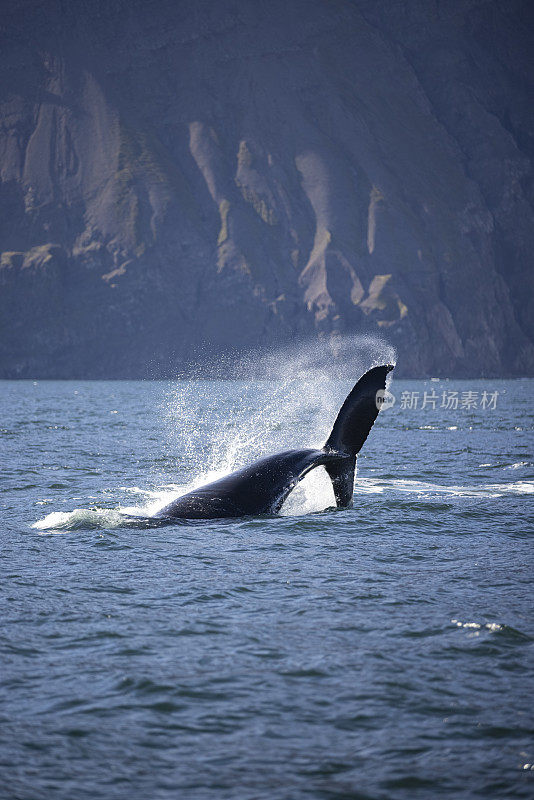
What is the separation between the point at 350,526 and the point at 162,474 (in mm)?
10813

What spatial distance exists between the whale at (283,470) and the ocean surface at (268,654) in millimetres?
606

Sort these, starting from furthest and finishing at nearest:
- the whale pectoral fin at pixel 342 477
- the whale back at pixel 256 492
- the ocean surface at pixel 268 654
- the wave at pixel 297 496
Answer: the whale pectoral fin at pixel 342 477, the whale back at pixel 256 492, the wave at pixel 297 496, the ocean surface at pixel 268 654

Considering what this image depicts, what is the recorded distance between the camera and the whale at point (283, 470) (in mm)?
17453

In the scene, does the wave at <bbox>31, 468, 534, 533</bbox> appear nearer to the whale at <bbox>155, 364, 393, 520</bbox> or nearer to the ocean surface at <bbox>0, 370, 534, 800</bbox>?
the ocean surface at <bbox>0, 370, 534, 800</bbox>

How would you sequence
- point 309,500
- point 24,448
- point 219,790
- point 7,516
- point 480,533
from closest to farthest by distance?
point 219,790 < point 480,533 < point 7,516 < point 309,500 < point 24,448

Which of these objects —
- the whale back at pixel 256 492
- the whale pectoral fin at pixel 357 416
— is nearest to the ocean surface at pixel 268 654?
the whale back at pixel 256 492

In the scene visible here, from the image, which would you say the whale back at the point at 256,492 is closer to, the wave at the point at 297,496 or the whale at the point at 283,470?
the whale at the point at 283,470

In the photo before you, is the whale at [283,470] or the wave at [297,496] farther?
the whale at [283,470]

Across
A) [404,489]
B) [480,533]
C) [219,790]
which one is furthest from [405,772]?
[404,489]

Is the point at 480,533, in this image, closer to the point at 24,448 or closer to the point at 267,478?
the point at 267,478

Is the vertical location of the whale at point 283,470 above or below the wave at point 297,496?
above

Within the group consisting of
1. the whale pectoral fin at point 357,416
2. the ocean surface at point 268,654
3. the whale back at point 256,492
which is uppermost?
the whale pectoral fin at point 357,416

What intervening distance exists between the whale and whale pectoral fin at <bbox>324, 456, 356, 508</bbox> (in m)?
0.03

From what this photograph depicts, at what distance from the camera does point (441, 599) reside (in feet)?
38.4
